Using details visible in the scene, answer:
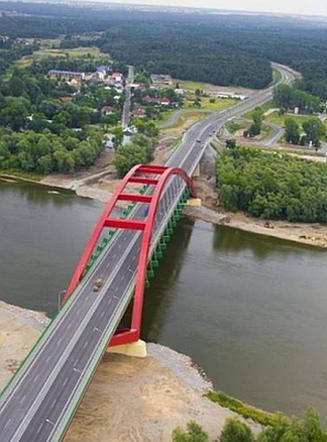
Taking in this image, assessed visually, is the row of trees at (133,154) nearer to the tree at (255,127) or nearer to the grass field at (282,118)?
the tree at (255,127)

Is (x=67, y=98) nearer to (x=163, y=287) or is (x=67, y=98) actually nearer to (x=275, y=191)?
(x=275, y=191)

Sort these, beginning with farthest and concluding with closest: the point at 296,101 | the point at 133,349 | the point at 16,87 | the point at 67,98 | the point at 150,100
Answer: the point at 296,101 → the point at 150,100 → the point at 67,98 → the point at 16,87 → the point at 133,349

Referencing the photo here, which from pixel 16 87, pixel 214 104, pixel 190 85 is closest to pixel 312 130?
pixel 214 104

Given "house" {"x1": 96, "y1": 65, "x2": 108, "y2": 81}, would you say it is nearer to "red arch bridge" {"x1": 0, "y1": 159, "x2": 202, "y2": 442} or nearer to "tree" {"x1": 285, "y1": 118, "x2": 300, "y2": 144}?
"tree" {"x1": 285, "y1": 118, "x2": 300, "y2": 144}

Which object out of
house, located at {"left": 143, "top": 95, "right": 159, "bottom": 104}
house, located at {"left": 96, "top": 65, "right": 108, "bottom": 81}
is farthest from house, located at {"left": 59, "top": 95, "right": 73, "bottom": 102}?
house, located at {"left": 96, "top": 65, "right": 108, "bottom": 81}

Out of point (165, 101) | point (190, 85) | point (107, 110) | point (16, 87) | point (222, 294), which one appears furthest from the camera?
point (190, 85)

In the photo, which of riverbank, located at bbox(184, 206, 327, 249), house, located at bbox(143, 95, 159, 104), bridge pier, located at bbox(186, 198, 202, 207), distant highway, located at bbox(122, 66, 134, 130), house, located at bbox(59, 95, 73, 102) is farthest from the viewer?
house, located at bbox(143, 95, 159, 104)
